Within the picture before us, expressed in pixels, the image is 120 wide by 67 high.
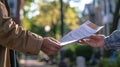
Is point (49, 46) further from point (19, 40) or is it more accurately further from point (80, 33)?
point (80, 33)

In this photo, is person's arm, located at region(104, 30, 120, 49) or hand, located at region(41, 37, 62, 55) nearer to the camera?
hand, located at region(41, 37, 62, 55)

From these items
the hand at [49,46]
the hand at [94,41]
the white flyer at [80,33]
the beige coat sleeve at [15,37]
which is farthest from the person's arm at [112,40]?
the beige coat sleeve at [15,37]

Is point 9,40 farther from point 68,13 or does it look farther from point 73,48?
point 68,13

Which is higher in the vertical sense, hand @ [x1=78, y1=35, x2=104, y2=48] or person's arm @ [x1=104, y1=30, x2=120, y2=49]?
hand @ [x1=78, y1=35, x2=104, y2=48]

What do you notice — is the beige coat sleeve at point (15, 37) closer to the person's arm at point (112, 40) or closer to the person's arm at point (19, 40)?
the person's arm at point (19, 40)

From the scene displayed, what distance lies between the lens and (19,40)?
12.7ft

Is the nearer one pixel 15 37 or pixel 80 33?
pixel 15 37

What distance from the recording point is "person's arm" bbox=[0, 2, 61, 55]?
12.5 ft

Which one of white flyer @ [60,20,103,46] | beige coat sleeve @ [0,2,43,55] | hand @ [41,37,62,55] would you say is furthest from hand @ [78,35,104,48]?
beige coat sleeve @ [0,2,43,55]

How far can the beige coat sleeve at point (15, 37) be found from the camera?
12.5 ft

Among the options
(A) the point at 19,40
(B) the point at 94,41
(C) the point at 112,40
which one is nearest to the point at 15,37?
(A) the point at 19,40

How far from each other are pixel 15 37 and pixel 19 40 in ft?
0.18

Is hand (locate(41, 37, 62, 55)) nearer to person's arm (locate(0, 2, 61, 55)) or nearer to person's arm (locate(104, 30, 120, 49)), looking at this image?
person's arm (locate(0, 2, 61, 55))

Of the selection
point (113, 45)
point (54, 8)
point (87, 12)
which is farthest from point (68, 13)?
point (113, 45)
